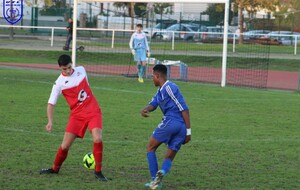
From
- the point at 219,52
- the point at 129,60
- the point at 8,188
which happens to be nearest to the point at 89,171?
the point at 8,188

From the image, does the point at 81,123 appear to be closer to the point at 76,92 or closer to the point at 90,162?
the point at 76,92

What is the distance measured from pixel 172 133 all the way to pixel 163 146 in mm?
3429

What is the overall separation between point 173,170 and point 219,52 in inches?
1004

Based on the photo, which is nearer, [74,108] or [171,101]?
[171,101]

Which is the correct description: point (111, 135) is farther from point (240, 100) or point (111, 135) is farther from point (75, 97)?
point (240, 100)

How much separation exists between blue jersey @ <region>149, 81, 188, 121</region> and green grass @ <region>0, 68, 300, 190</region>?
0.92 metres

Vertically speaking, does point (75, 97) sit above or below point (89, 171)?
above

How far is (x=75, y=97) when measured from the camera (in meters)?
10.1

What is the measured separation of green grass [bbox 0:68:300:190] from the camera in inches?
394

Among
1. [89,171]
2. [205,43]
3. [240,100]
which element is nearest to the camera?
[89,171]

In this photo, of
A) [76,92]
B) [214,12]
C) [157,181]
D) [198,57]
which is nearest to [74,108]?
[76,92]

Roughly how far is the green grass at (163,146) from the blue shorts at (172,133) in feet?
1.86

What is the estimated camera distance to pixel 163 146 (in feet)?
42.4

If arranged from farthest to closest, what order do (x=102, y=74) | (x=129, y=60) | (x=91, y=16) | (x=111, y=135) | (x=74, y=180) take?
(x=91, y=16), (x=129, y=60), (x=102, y=74), (x=111, y=135), (x=74, y=180)
